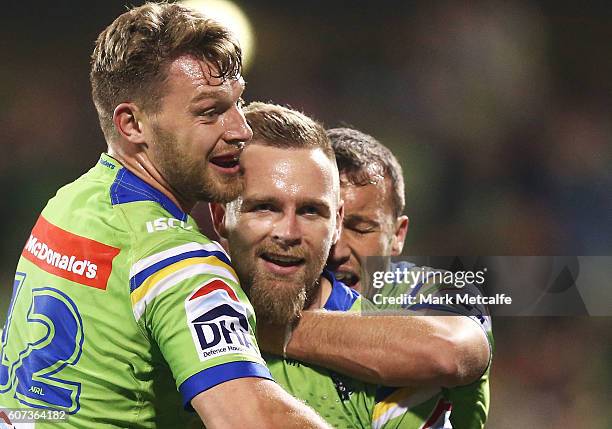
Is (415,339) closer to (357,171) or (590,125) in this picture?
(357,171)

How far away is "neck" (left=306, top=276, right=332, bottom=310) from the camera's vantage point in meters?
2.81

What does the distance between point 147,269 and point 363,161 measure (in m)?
1.82

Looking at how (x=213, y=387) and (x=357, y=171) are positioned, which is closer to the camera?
(x=213, y=387)

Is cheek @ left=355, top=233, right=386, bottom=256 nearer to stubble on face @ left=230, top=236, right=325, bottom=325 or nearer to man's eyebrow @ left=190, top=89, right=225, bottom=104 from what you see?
stubble on face @ left=230, top=236, right=325, bottom=325

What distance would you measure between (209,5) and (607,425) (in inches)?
196

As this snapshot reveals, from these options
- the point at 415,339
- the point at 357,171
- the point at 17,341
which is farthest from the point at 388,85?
the point at 17,341

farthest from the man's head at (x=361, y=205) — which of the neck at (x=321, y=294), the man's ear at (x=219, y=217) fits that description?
the man's ear at (x=219, y=217)

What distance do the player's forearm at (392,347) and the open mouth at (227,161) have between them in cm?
57

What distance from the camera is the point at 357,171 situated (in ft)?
11.8

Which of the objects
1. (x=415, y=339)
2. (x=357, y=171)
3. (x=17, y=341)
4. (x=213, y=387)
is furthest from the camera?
(x=357, y=171)

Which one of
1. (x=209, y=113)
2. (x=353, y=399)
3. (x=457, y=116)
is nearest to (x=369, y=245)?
(x=353, y=399)

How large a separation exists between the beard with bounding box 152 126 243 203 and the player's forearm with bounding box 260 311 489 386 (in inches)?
22.6

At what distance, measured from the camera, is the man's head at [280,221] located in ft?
8.56

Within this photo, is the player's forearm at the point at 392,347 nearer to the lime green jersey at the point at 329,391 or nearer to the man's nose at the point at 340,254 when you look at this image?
the lime green jersey at the point at 329,391
